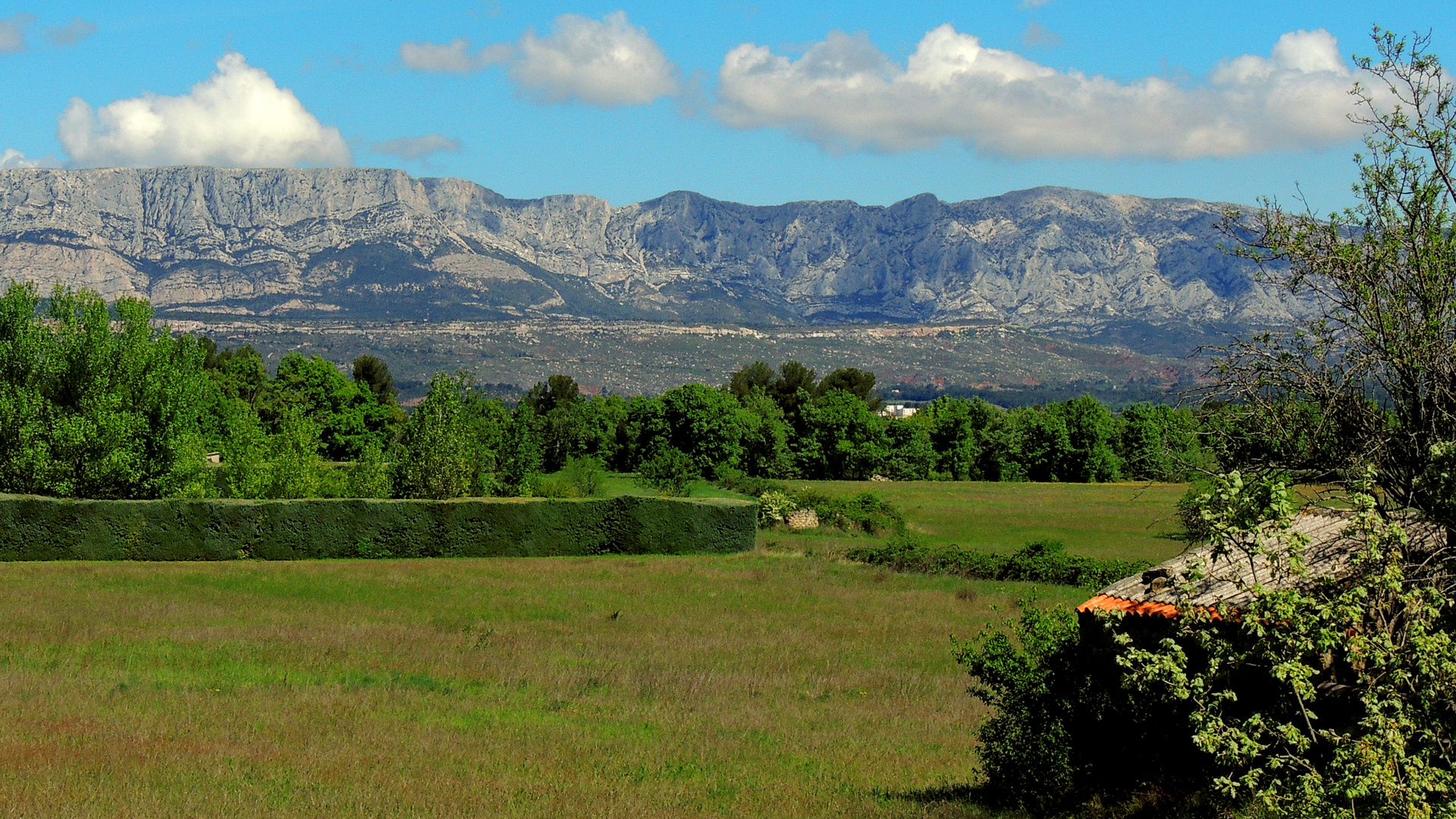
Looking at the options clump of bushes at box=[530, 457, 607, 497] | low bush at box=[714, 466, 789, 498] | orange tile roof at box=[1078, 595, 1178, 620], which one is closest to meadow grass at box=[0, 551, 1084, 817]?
orange tile roof at box=[1078, 595, 1178, 620]

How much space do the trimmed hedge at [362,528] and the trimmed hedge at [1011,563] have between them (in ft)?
20.0

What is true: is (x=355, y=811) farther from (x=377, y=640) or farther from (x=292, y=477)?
(x=292, y=477)

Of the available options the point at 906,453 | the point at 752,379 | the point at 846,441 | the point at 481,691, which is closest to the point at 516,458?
the point at 481,691

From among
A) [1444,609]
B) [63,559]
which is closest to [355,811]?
[1444,609]

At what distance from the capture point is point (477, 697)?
1784 centimetres

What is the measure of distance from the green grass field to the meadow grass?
0.06 m

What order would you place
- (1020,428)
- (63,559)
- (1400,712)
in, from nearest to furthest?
(1400,712) → (63,559) → (1020,428)

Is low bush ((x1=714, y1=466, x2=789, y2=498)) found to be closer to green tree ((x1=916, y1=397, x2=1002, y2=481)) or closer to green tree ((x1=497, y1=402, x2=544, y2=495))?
green tree ((x1=497, y1=402, x2=544, y2=495))

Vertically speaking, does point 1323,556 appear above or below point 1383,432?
below

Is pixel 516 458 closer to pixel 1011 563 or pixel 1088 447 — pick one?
pixel 1011 563

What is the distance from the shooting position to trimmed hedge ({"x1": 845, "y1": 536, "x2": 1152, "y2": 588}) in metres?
34.2

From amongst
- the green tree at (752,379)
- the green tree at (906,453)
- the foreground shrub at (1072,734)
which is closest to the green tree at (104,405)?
the foreground shrub at (1072,734)

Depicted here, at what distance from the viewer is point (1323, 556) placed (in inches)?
368

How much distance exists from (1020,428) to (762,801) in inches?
3778
